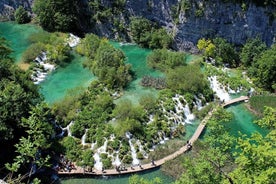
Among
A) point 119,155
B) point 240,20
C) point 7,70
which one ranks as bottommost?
point 119,155

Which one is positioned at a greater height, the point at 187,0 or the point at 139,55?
the point at 187,0

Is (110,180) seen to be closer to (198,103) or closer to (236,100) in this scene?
(198,103)

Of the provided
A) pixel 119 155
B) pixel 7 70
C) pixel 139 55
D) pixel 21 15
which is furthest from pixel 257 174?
pixel 21 15

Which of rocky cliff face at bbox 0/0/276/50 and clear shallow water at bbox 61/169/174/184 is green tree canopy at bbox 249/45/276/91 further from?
clear shallow water at bbox 61/169/174/184

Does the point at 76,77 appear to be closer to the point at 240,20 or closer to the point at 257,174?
the point at 240,20

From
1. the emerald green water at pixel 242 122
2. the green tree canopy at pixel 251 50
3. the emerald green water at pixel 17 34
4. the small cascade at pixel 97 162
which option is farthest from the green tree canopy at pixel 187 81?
the emerald green water at pixel 17 34

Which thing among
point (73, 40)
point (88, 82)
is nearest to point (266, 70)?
point (88, 82)
